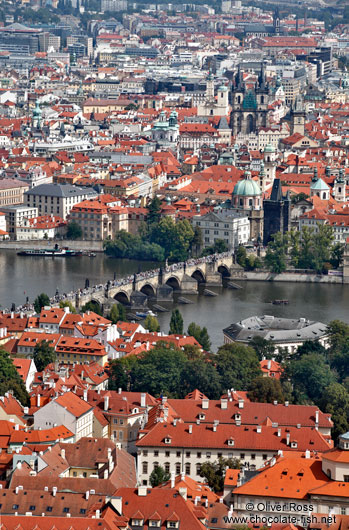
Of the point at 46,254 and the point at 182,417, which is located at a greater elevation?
the point at 182,417

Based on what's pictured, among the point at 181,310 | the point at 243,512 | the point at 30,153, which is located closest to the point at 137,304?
the point at 181,310

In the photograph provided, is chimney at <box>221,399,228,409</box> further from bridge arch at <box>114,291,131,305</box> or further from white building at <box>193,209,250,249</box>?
white building at <box>193,209,250,249</box>

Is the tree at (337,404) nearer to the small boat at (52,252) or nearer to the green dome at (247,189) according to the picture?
the small boat at (52,252)

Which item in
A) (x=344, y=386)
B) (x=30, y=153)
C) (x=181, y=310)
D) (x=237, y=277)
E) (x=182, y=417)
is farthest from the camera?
(x=30, y=153)

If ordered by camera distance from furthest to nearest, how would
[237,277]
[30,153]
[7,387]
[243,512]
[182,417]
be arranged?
[30,153] → [237,277] → [7,387] → [182,417] → [243,512]

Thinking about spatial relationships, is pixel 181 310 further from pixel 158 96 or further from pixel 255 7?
pixel 255 7
